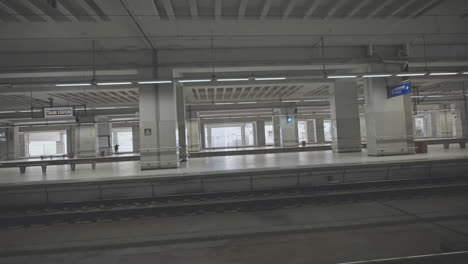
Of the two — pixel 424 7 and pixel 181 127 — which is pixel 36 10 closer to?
pixel 181 127

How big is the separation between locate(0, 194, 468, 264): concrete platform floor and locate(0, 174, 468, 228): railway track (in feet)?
0.83

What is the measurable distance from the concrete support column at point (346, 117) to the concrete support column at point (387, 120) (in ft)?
7.70

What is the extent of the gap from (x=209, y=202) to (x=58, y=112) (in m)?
8.46

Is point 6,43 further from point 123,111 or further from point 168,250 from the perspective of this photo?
→ point 123,111

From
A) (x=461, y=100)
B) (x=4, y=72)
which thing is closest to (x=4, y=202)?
(x=4, y=72)

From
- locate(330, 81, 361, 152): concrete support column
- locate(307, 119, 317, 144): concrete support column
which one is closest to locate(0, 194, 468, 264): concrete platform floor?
locate(330, 81, 361, 152): concrete support column

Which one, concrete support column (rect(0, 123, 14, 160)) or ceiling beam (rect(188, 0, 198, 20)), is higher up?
ceiling beam (rect(188, 0, 198, 20))

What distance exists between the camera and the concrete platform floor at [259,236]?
12.4ft

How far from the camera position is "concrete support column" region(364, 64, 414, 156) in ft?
35.8

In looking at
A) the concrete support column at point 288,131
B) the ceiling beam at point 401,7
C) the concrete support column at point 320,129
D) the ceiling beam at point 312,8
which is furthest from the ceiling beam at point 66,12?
the concrete support column at point 320,129

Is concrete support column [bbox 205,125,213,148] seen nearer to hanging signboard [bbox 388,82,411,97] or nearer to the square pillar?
hanging signboard [bbox 388,82,411,97]

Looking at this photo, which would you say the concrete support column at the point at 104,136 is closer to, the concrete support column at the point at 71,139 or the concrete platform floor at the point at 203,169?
the concrete support column at the point at 71,139

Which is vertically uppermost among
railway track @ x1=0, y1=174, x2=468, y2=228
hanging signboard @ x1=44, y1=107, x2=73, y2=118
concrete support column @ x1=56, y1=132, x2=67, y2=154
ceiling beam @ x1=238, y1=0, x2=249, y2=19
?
ceiling beam @ x1=238, y1=0, x2=249, y2=19

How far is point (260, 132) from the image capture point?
2998 centimetres
